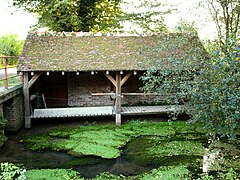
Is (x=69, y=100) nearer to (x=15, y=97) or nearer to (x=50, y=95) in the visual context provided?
(x=50, y=95)

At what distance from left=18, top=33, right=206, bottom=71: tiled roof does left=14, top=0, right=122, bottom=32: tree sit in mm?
4327

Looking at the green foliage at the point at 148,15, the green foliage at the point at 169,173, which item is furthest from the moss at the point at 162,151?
the green foliage at the point at 148,15

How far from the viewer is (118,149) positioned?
352 inches

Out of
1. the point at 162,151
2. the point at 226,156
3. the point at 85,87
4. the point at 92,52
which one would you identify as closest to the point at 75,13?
the point at 85,87

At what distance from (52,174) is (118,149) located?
262 centimetres

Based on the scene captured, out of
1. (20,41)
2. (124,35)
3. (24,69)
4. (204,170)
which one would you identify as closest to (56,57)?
(24,69)

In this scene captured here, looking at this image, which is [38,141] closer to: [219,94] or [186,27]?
[219,94]

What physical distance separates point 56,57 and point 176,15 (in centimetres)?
881

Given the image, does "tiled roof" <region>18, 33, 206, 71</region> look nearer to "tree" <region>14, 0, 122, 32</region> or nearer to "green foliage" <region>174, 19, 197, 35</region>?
"green foliage" <region>174, 19, 197, 35</region>

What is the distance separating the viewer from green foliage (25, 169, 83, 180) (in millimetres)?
6707

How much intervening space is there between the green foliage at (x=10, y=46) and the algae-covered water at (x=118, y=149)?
459 inches

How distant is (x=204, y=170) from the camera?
7266 mm

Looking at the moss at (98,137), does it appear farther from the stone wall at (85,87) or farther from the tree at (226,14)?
the tree at (226,14)

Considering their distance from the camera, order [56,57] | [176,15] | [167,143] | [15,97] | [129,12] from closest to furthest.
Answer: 1. [167,143]
2. [15,97]
3. [56,57]
4. [176,15]
5. [129,12]
